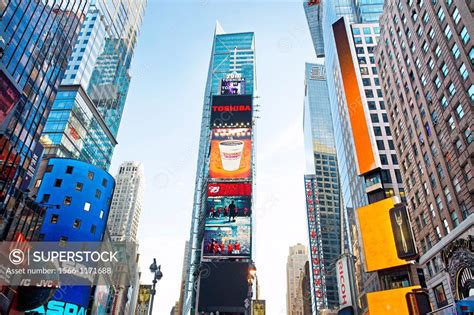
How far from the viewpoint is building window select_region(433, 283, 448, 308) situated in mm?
37188

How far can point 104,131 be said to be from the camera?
106562mm

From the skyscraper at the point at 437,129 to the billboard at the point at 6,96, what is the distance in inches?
1629

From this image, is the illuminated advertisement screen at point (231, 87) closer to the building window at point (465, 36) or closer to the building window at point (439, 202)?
the building window at point (439, 202)

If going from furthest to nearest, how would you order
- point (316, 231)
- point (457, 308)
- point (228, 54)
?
point (228, 54), point (316, 231), point (457, 308)

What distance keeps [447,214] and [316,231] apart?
114670mm

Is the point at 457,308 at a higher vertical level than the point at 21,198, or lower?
lower

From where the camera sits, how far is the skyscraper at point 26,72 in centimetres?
3853

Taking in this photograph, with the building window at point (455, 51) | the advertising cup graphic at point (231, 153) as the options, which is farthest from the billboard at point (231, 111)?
the building window at point (455, 51)

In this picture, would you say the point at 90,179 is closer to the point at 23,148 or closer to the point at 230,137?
the point at 23,148

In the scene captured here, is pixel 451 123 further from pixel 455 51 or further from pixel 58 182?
pixel 58 182

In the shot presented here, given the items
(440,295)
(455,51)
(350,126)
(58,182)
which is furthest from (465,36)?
(58,182)

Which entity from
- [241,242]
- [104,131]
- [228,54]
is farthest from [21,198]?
[228,54]

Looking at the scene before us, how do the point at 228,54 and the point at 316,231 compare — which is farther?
the point at 228,54

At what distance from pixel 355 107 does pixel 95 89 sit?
75174 mm
